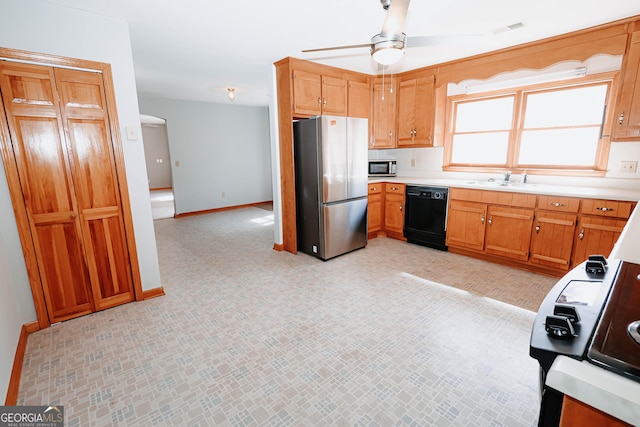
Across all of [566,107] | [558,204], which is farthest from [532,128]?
[558,204]

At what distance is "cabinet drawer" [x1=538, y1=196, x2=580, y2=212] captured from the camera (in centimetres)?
282

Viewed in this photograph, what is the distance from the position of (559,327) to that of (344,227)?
10.4 feet

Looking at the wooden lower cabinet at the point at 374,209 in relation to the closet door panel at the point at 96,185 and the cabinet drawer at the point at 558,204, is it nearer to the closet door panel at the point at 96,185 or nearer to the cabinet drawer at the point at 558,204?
the cabinet drawer at the point at 558,204

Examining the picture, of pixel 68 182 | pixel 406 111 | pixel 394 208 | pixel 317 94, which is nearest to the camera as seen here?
pixel 68 182

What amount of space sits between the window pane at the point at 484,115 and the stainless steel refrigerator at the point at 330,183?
148 centimetres

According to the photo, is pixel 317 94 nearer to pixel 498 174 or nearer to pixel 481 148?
pixel 481 148

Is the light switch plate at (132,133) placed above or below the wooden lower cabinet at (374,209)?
above

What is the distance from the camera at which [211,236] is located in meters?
4.88

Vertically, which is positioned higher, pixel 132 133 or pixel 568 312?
pixel 132 133

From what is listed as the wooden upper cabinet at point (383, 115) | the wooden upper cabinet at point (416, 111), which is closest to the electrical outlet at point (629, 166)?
the wooden upper cabinet at point (416, 111)

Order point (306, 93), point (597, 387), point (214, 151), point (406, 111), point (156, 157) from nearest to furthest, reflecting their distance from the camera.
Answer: point (597, 387)
point (306, 93)
point (406, 111)
point (214, 151)
point (156, 157)

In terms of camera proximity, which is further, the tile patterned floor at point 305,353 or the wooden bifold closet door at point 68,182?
the wooden bifold closet door at point 68,182

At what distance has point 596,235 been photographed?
8.98ft

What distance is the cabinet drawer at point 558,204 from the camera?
9.26 feet
